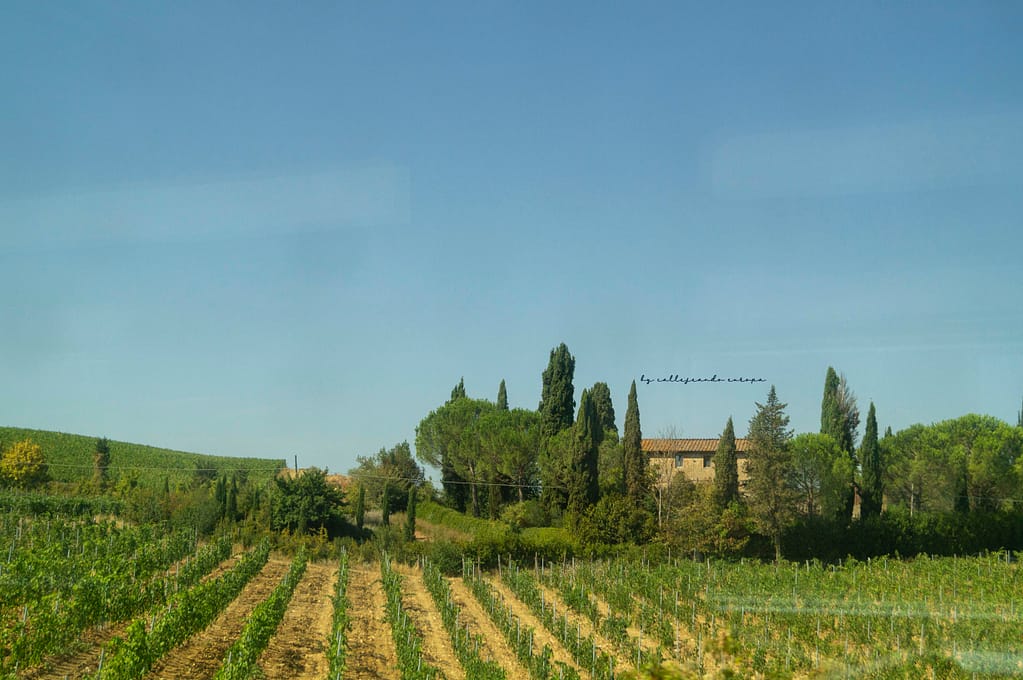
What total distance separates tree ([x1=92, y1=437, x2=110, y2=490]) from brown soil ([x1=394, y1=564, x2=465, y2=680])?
22.7 meters

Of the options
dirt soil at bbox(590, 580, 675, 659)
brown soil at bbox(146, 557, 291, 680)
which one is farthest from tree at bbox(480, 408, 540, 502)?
brown soil at bbox(146, 557, 291, 680)

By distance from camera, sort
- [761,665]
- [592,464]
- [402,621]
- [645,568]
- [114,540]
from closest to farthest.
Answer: [761,665] → [402,621] → [114,540] → [645,568] → [592,464]

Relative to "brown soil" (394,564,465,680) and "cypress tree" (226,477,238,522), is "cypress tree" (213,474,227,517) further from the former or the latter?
"brown soil" (394,564,465,680)

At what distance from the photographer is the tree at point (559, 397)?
41.6 metres

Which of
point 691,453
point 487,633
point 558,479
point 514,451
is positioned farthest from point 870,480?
point 487,633

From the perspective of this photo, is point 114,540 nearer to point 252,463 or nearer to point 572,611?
point 572,611

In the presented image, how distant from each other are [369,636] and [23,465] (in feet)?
107

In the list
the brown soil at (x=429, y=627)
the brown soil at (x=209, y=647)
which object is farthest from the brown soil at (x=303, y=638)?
the brown soil at (x=429, y=627)

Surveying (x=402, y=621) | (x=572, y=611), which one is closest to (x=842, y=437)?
(x=572, y=611)

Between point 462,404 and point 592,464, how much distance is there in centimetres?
1669

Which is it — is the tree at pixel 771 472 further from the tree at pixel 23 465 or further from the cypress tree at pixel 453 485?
the tree at pixel 23 465

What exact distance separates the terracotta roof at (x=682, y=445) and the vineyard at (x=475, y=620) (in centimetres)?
1800

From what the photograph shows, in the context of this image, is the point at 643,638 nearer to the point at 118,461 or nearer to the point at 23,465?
the point at 23,465

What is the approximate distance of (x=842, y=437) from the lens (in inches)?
1757
